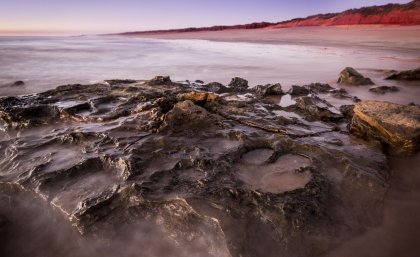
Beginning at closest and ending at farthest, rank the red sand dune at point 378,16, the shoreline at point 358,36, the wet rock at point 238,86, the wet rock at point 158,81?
the wet rock at point 158,81
the wet rock at point 238,86
the shoreline at point 358,36
the red sand dune at point 378,16

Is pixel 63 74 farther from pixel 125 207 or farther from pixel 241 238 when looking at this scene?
pixel 241 238

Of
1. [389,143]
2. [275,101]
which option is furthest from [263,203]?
[275,101]

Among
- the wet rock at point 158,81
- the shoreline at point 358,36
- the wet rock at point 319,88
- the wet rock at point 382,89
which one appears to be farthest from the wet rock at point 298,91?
the shoreline at point 358,36

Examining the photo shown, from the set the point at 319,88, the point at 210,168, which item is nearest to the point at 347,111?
the point at 319,88

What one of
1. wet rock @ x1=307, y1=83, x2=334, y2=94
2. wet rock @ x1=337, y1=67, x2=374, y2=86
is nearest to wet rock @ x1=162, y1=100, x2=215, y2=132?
wet rock @ x1=307, y1=83, x2=334, y2=94

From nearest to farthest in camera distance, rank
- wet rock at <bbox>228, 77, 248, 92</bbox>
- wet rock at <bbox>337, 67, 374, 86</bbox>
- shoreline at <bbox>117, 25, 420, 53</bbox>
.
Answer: wet rock at <bbox>228, 77, 248, 92</bbox>
wet rock at <bbox>337, 67, 374, 86</bbox>
shoreline at <bbox>117, 25, 420, 53</bbox>

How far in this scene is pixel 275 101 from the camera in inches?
157

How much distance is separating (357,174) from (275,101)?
81.8 inches

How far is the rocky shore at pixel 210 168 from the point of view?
5.24ft

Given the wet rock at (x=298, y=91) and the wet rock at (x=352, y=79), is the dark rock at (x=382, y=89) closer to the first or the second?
the wet rock at (x=352, y=79)

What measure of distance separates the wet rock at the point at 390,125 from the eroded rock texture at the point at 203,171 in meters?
0.14

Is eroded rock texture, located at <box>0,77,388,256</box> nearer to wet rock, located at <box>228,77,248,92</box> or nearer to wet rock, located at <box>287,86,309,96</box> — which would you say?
wet rock, located at <box>287,86,309,96</box>

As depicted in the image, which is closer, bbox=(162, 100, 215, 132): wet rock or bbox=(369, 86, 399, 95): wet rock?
bbox=(162, 100, 215, 132): wet rock

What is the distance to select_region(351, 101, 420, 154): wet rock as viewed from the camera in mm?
2367
